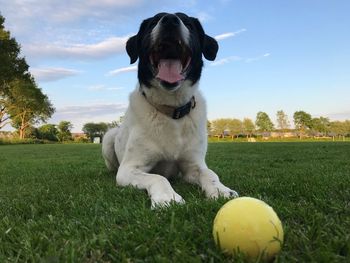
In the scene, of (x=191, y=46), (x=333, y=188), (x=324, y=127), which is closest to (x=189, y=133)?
Answer: (x=191, y=46)

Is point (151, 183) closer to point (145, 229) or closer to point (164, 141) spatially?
point (164, 141)

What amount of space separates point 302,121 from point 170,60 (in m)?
104

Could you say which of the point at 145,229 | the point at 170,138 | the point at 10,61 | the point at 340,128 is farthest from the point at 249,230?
the point at 340,128

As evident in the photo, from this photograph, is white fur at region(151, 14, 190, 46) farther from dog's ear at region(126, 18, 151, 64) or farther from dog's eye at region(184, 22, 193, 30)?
dog's ear at region(126, 18, 151, 64)

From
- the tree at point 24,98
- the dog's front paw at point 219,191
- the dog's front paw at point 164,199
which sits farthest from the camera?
the tree at point 24,98

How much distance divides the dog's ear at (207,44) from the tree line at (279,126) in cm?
8973

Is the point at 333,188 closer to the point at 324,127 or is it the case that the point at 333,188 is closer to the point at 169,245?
the point at 169,245

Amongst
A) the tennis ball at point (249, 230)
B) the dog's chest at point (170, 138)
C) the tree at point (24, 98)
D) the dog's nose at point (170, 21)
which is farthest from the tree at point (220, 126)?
the tennis ball at point (249, 230)

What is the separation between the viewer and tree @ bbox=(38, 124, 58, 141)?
78.5 meters

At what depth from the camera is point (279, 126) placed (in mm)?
105625

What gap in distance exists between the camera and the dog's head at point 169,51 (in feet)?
14.6

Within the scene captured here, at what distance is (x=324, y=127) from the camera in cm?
9775

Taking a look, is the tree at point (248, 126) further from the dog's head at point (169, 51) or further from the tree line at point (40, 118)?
the dog's head at point (169, 51)

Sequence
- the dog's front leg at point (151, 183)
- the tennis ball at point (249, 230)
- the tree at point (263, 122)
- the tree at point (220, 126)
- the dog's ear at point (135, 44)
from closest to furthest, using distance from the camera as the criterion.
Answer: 1. the tennis ball at point (249, 230)
2. the dog's front leg at point (151, 183)
3. the dog's ear at point (135, 44)
4. the tree at point (220, 126)
5. the tree at point (263, 122)
